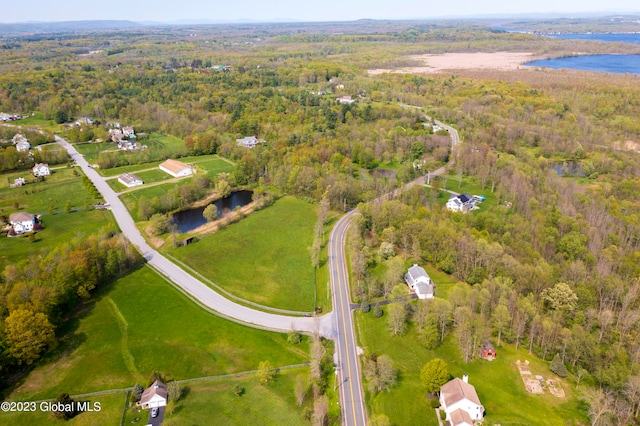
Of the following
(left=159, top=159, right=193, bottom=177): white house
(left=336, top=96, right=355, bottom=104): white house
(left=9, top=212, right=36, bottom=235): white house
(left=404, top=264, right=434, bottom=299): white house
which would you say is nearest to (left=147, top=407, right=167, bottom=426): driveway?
(left=404, top=264, right=434, bottom=299): white house

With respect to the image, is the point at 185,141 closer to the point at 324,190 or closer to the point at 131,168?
the point at 131,168

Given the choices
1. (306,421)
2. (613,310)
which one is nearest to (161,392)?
(306,421)

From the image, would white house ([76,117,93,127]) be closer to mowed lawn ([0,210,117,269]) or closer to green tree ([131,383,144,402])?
mowed lawn ([0,210,117,269])

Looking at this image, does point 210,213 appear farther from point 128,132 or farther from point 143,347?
point 128,132

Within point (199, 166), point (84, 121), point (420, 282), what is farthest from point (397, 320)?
point (84, 121)

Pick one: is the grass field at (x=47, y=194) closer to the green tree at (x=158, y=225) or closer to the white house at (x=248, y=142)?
the green tree at (x=158, y=225)
